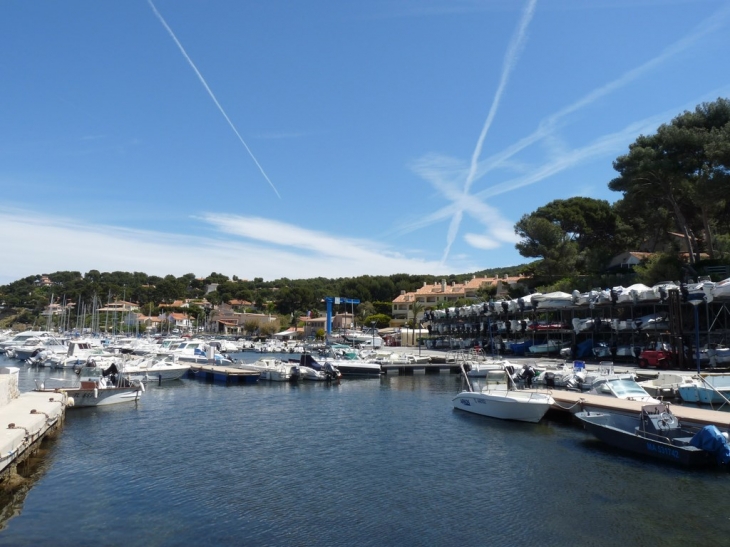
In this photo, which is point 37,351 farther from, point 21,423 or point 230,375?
point 21,423

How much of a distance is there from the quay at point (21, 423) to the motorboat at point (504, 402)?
698 inches

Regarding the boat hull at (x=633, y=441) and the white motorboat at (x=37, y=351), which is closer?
the boat hull at (x=633, y=441)

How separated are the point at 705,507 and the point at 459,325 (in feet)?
209

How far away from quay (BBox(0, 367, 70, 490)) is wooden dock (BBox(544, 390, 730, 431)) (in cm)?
2005

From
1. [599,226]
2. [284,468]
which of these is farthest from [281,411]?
[599,226]

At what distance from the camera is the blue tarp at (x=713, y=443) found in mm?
15914

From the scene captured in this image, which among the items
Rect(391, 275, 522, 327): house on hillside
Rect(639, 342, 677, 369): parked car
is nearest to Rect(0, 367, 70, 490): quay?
Rect(639, 342, 677, 369): parked car

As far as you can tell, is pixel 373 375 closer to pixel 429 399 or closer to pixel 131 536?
pixel 429 399

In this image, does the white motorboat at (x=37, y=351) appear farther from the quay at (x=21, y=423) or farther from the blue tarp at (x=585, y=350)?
the blue tarp at (x=585, y=350)

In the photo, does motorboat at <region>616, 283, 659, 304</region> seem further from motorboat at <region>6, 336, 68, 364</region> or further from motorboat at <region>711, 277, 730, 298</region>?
motorboat at <region>6, 336, 68, 364</region>

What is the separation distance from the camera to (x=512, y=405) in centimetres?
2455

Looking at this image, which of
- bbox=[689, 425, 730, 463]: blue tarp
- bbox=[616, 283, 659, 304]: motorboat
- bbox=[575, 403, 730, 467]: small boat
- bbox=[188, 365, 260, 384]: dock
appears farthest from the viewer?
bbox=[188, 365, 260, 384]: dock

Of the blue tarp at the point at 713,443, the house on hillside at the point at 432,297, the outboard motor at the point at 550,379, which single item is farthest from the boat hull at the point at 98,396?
the house on hillside at the point at 432,297

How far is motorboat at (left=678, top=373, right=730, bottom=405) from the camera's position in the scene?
25.6 m
